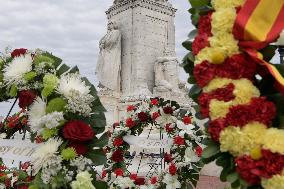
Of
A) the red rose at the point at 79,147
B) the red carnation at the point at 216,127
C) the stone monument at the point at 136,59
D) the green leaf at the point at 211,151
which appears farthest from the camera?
the stone monument at the point at 136,59

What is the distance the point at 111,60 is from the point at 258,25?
558 inches

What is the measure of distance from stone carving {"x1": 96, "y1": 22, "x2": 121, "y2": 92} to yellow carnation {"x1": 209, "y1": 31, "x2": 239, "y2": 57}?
13.9 meters

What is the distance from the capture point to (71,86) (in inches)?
166

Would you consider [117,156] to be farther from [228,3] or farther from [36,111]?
[228,3]

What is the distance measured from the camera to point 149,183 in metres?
A: 6.64

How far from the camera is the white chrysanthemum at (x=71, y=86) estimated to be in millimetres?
4176

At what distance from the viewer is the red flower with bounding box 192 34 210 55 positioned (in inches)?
131

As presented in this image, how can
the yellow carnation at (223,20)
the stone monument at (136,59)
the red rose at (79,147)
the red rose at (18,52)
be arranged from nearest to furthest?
the yellow carnation at (223,20)
the red rose at (79,147)
the red rose at (18,52)
the stone monument at (136,59)

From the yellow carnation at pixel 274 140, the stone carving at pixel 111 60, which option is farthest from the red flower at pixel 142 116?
the stone carving at pixel 111 60

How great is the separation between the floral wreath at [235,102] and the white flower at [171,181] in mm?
2917

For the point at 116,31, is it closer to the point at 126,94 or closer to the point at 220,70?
the point at 126,94

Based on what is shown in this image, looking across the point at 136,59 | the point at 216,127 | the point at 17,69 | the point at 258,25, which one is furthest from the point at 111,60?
the point at 216,127

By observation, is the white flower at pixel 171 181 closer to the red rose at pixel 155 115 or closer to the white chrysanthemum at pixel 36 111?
the red rose at pixel 155 115

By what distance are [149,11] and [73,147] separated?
13683 millimetres
